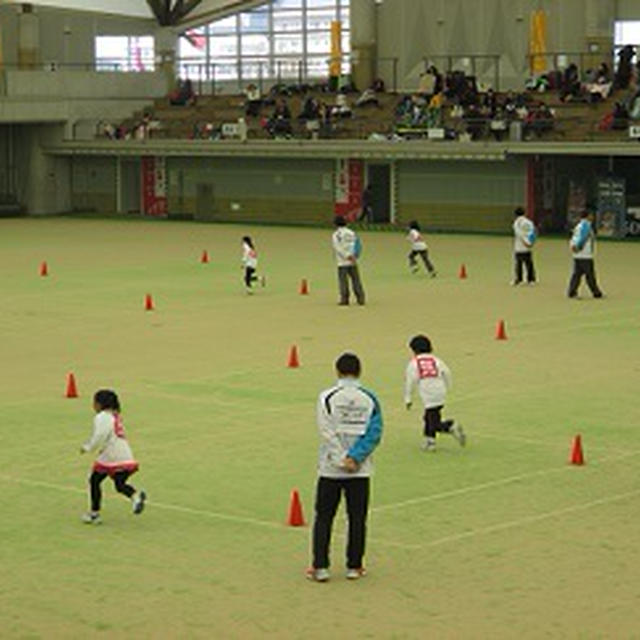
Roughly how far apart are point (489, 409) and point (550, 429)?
1523 mm

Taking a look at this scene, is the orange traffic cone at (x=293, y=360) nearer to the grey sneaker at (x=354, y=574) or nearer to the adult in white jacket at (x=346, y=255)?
the adult in white jacket at (x=346, y=255)

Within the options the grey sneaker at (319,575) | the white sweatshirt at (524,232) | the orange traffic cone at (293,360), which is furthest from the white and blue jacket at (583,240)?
the grey sneaker at (319,575)

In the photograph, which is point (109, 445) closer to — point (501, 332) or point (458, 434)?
point (458, 434)

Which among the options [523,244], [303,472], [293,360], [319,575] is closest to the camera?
[319,575]

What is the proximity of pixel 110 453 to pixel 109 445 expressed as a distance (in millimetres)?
78

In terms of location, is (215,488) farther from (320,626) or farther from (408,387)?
(320,626)

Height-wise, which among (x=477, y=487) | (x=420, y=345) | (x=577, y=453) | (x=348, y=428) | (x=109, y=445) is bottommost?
(x=477, y=487)

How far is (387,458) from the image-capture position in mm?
17859

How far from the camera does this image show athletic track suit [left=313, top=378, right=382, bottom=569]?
12570 mm

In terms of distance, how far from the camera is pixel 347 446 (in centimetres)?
1258

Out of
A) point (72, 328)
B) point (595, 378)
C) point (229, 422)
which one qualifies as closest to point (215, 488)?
point (229, 422)

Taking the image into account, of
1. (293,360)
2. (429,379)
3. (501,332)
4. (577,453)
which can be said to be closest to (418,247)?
(501,332)

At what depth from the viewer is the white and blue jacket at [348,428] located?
12.6 meters

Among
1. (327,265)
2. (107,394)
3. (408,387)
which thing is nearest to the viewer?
(107,394)
